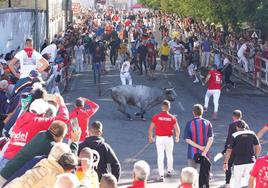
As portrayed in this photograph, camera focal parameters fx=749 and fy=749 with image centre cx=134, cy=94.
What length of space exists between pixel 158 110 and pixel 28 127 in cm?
1423

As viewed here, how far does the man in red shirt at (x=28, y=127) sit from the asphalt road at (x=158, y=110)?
4.69 meters

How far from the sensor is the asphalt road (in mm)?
16311

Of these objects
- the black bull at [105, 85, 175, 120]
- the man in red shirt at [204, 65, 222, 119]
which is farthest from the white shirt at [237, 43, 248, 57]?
the black bull at [105, 85, 175, 120]

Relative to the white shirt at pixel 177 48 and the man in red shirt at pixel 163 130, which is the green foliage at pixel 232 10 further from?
the man in red shirt at pixel 163 130

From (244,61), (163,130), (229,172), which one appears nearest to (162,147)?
(163,130)

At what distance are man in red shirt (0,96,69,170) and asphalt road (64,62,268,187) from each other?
469 centimetres

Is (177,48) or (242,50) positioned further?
(177,48)

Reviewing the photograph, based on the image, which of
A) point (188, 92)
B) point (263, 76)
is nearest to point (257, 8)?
point (263, 76)

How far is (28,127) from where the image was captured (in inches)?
386

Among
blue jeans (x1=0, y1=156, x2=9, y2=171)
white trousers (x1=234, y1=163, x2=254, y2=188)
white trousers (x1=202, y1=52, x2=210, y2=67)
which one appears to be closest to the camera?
blue jeans (x1=0, y1=156, x2=9, y2=171)

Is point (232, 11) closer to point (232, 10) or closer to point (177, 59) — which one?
point (232, 10)

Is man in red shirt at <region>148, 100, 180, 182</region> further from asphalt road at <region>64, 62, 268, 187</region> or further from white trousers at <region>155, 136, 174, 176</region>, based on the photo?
asphalt road at <region>64, 62, 268, 187</region>

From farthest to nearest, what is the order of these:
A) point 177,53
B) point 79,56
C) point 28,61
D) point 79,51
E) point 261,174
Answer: point 177,53
point 79,56
point 79,51
point 28,61
point 261,174

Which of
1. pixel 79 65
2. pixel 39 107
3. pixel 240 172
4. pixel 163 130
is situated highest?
pixel 39 107
